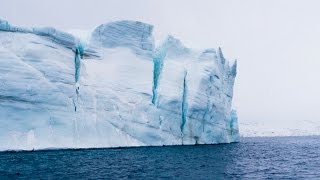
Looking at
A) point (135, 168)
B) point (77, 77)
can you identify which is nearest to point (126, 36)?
point (77, 77)

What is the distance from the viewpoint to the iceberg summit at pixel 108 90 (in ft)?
100

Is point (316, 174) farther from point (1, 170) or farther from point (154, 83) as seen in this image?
point (154, 83)

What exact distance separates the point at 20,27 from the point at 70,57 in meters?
4.74

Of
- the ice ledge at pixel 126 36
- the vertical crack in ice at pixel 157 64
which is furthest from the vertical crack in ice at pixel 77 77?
the vertical crack in ice at pixel 157 64

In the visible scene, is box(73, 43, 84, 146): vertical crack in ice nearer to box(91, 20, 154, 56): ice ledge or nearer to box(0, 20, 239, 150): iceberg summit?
box(0, 20, 239, 150): iceberg summit

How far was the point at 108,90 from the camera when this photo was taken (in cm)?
3750

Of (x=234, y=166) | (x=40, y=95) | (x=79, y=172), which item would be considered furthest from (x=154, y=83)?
(x=79, y=172)

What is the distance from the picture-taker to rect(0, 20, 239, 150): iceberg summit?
3061cm

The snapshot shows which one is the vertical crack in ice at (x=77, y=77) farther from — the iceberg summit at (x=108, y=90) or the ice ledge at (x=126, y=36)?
the ice ledge at (x=126, y=36)

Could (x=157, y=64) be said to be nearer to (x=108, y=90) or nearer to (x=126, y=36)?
(x=126, y=36)

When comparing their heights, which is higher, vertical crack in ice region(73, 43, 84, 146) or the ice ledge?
the ice ledge

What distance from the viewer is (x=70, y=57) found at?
3516 cm

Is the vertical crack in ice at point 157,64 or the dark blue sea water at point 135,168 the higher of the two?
the vertical crack in ice at point 157,64

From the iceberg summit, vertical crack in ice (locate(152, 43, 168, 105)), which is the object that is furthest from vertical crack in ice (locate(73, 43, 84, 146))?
vertical crack in ice (locate(152, 43, 168, 105))
